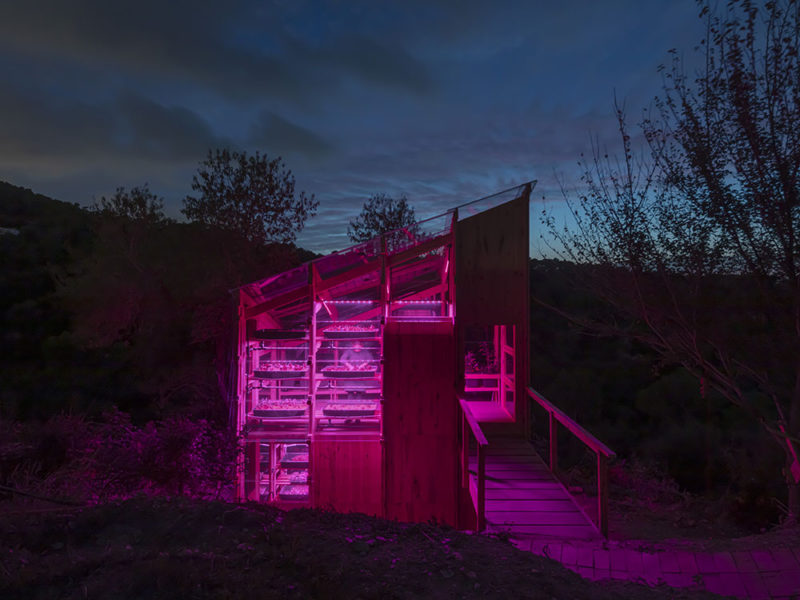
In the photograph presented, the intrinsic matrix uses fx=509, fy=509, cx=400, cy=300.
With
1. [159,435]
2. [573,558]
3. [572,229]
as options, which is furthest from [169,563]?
[572,229]

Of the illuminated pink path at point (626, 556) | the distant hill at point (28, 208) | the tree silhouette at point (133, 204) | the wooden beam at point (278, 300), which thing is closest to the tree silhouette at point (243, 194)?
the tree silhouette at point (133, 204)

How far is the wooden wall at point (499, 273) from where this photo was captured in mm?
8078

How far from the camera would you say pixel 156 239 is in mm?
16250

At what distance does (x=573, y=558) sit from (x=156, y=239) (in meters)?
16.0

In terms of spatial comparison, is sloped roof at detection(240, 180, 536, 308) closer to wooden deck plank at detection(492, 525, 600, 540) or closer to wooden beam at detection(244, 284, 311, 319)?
wooden beam at detection(244, 284, 311, 319)

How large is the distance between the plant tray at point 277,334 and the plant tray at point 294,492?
2.44 m

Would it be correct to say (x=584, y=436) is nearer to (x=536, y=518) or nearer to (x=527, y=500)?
(x=536, y=518)

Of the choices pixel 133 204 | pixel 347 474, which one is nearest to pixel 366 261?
pixel 347 474

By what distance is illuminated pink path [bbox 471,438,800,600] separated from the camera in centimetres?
306

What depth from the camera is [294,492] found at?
8031mm

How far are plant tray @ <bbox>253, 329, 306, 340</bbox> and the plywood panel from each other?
1577 mm

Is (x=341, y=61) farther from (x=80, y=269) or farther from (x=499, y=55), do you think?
(x=80, y=269)

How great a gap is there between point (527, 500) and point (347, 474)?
298cm

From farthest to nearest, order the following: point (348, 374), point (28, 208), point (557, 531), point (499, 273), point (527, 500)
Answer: point (28, 208) → point (499, 273) → point (348, 374) → point (527, 500) → point (557, 531)
